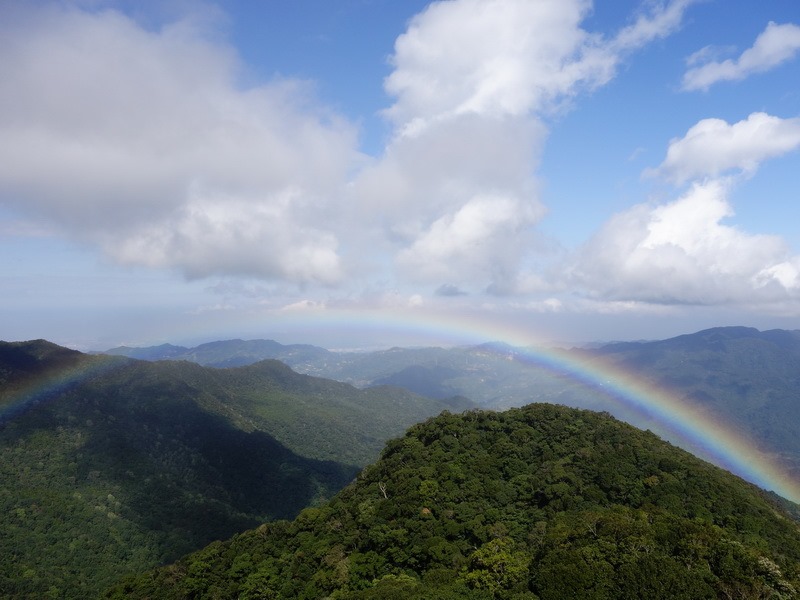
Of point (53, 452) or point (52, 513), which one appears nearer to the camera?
point (52, 513)

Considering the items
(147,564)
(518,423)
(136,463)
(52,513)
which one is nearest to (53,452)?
(136,463)

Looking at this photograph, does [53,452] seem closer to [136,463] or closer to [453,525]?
[136,463]

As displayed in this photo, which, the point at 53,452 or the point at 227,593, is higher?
the point at 227,593

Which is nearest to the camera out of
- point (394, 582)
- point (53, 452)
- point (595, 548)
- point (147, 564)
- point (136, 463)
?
point (595, 548)

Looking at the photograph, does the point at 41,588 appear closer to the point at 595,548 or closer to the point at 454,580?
the point at 454,580

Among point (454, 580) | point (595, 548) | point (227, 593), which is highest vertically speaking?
point (595, 548)

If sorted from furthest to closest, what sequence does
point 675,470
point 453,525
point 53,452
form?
point 53,452 < point 675,470 < point 453,525
